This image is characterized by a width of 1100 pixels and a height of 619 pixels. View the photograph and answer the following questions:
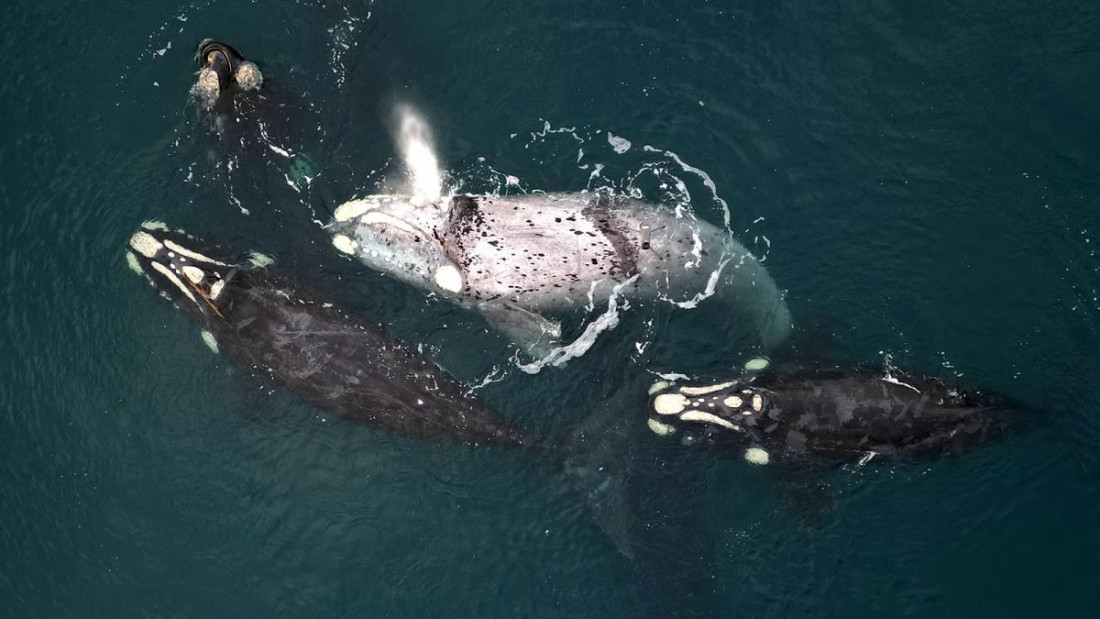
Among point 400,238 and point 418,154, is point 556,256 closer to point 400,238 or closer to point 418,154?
point 400,238

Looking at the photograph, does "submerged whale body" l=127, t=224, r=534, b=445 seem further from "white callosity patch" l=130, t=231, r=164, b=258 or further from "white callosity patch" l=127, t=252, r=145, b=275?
"white callosity patch" l=127, t=252, r=145, b=275

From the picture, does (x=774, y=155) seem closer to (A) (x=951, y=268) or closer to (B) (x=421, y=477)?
(A) (x=951, y=268)

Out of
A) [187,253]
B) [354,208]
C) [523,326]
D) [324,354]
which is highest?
[187,253]

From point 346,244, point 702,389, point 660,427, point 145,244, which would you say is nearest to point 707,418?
point 702,389

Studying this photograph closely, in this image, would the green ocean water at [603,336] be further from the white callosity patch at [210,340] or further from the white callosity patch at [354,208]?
the white callosity patch at [354,208]

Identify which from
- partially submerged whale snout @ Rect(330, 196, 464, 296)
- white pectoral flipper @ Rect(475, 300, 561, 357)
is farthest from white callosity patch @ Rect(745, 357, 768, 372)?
partially submerged whale snout @ Rect(330, 196, 464, 296)

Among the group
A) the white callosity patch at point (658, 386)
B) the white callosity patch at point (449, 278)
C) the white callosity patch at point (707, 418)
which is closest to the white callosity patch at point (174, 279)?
the white callosity patch at point (449, 278)

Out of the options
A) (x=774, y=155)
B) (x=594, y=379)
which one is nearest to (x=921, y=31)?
(x=774, y=155)
